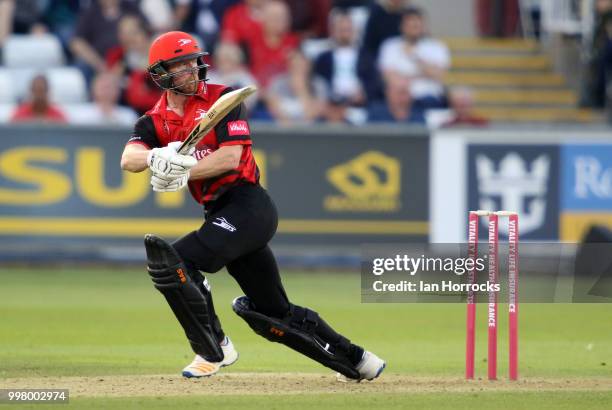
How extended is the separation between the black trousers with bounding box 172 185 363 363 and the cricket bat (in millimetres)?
499

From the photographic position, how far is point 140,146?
759 centimetres

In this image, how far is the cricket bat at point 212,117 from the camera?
7.25 meters

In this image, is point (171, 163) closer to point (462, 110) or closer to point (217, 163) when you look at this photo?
point (217, 163)

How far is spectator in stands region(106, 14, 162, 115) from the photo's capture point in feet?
51.6

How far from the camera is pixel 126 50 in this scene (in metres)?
16.1

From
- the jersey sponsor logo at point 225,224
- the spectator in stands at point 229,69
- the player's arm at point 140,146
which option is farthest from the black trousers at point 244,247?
the spectator in stands at point 229,69

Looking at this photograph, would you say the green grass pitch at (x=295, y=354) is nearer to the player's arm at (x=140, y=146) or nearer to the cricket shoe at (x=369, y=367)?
the cricket shoe at (x=369, y=367)

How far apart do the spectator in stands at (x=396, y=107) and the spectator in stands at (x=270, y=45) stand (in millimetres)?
1303

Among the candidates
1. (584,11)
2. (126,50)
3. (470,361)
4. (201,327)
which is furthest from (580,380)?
(584,11)

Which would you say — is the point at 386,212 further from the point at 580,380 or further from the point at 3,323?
the point at 580,380

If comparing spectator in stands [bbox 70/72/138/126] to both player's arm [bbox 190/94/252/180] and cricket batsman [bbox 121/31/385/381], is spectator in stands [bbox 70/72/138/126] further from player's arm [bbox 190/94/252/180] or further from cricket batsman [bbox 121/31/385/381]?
player's arm [bbox 190/94/252/180]

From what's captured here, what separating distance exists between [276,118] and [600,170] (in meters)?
3.80

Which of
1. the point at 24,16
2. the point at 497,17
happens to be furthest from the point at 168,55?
the point at 497,17

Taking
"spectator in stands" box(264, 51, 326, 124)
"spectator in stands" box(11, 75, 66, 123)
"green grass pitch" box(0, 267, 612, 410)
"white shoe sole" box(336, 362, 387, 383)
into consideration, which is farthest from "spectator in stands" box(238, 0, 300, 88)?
"white shoe sole" box(336, 362, 387, 383)
